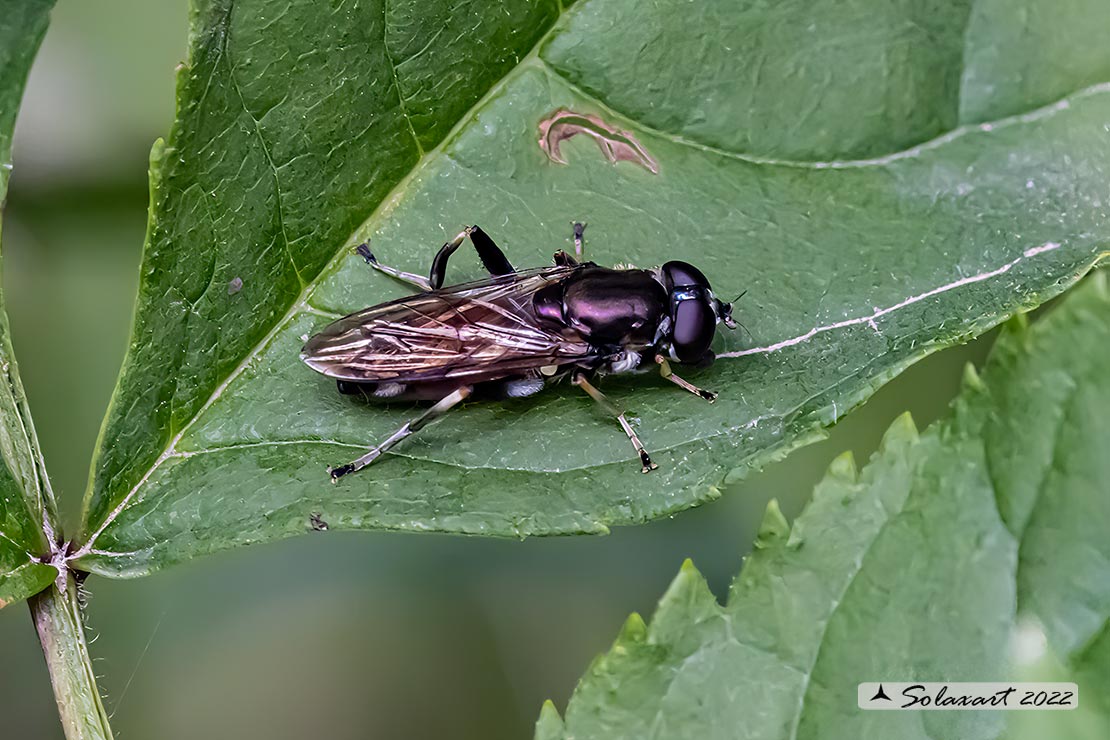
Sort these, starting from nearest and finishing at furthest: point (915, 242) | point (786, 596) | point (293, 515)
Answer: point (786, 596)
point (293, 515)
point (915, 242)

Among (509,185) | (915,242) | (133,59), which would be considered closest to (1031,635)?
(915,242)

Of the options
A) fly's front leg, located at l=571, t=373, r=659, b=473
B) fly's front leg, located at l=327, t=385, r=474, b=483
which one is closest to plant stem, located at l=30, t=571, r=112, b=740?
fly's front leg, located at l=327, t=385, r=474, b=483

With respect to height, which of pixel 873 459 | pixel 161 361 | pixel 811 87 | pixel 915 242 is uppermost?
pixel 811 87

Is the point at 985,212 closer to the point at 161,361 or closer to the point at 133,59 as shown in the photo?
the point at 161,361


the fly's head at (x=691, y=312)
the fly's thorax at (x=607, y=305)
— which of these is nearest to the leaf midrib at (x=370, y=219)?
the fly's thorax at (x=607, y=305)

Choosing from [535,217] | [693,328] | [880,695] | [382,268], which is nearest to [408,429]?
[382,268]

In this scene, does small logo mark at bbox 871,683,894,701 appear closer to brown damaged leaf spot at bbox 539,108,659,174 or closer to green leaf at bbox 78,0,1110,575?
green leaf at bbox 78,0,1110,575

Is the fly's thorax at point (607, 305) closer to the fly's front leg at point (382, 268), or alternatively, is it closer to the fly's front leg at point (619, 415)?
the fly's front leg at point (619, 415)
